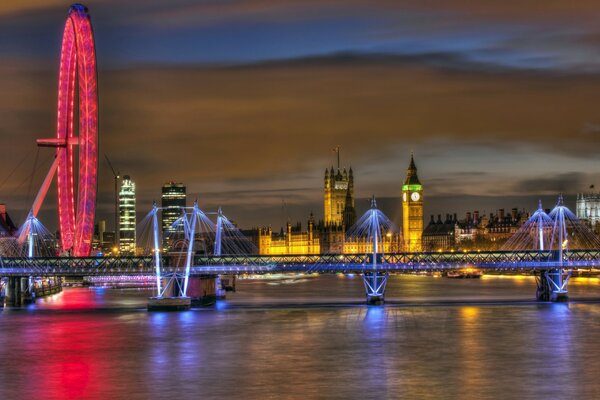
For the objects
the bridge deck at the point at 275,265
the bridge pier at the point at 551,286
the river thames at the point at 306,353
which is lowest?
the river thames at the point at 306,353

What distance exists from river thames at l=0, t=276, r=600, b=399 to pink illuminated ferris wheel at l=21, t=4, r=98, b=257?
18.4ft

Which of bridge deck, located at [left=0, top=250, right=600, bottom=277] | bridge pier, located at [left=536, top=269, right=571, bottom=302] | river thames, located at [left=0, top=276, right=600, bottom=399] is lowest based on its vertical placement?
river thames, located at [left=0, top=276, right=600, bottom=399]

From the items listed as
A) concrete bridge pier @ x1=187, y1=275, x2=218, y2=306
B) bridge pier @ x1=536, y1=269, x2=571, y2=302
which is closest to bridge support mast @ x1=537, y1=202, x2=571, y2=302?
bridge pier @ x1=536, y1=269, x2=571, y2=302

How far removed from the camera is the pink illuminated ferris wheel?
75.7 meters

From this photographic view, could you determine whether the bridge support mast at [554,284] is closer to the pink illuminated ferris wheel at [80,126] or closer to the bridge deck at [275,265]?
the bridge deck at [275,265]

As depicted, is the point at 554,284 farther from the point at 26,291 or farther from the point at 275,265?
the point at 26,291

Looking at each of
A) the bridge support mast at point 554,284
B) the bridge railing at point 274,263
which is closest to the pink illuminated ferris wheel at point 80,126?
the bridge railing at point 274,263

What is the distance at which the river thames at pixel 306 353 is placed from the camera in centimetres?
3916

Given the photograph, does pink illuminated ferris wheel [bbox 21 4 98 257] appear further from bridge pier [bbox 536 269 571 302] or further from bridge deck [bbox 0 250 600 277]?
bridge pier [bbox 536 269 571 302]

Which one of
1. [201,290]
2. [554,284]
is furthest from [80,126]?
[554,284]

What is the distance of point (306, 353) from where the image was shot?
49344 millimetres

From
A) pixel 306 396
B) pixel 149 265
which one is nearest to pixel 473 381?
pixel 306 396

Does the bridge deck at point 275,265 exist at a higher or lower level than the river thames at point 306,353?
higher

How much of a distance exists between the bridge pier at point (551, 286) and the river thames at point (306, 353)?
16.9ft
